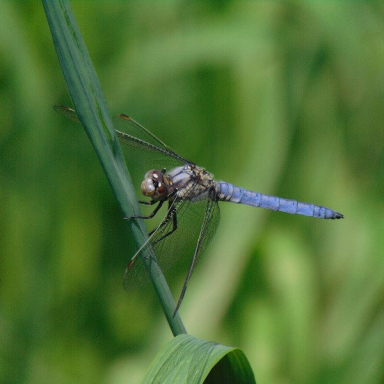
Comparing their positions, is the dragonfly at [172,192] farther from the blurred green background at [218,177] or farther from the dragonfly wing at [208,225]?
the blurred green background at [218,177]

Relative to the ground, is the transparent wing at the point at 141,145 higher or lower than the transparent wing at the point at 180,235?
higher

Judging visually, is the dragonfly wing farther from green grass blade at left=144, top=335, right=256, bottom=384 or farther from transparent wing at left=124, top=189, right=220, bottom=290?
green grass blade at left=144, top=335, right=256, bottom=384

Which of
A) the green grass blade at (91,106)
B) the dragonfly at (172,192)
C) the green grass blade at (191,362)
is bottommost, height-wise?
the green grass blade at (191,362)

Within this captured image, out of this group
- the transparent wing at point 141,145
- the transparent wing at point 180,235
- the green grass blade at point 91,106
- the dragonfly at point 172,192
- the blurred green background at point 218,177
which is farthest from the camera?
the blurred green background at point 218,177

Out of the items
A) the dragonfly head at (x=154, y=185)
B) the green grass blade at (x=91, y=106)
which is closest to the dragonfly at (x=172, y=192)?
the dragonfly head at (x=154, y=185)

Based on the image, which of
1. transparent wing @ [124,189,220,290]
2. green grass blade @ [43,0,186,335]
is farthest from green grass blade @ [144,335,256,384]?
transparent wing @ [124,189,220,290]

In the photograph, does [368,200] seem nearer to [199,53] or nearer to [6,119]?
[199,53]
